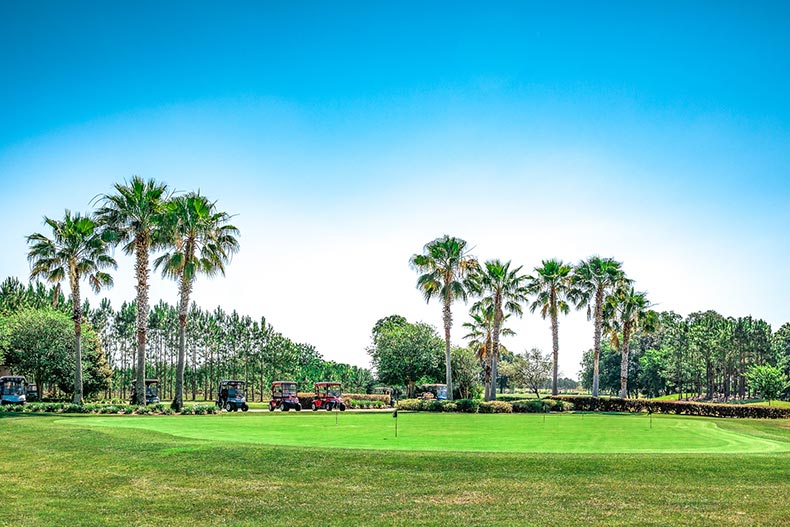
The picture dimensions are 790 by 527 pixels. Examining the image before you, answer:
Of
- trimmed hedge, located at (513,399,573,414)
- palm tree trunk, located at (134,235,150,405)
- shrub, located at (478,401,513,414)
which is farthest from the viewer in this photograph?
trimmed hedge, located at (513,399,573,414)

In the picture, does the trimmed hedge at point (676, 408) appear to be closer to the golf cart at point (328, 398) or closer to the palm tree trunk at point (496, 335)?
the palm tree trunk at point (496, 335)

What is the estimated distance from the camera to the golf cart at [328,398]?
192 feet

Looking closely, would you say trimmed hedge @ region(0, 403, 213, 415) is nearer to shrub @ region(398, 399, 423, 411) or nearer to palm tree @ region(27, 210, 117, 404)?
palm tree @ region(27, 210, 117, 404)

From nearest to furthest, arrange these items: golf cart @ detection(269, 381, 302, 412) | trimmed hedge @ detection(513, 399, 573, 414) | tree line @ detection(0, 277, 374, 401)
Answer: golf cart @ detection(269, 381, 302, 412) < trimmed hedge @ detection(513, 399, 573, 414) < tree line @ detection(0, 277, 374, 401)

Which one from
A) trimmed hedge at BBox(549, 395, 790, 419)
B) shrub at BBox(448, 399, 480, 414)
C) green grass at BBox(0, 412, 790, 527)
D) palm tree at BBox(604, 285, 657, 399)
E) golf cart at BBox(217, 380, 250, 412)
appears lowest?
trimmed hedge at BBox(549, 395, 790, 419)

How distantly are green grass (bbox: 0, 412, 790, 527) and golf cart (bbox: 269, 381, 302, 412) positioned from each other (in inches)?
1371

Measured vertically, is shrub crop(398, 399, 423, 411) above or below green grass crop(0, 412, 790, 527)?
below

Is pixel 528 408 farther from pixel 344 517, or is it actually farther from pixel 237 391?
pixel 344 517

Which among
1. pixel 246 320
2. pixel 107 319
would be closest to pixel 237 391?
pixel 246 320

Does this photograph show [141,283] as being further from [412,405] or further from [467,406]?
[467,406]

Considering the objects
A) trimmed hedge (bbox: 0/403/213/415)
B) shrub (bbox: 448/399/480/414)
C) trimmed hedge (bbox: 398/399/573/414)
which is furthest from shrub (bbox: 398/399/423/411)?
trimmed hedge (bbox: 0/403/213/415)

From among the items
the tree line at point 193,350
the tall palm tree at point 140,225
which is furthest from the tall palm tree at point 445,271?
the tree line at point 193,350

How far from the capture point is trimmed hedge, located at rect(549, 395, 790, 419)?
185ft

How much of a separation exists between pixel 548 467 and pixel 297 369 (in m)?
98.3
